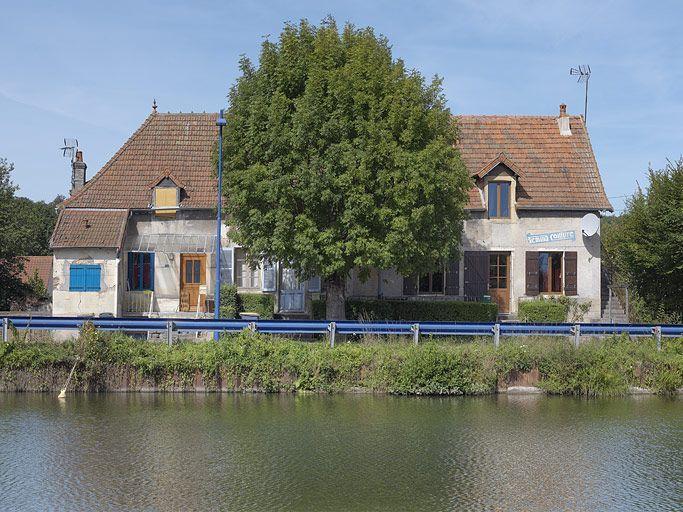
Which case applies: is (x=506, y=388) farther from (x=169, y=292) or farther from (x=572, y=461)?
(x=169, y=292)

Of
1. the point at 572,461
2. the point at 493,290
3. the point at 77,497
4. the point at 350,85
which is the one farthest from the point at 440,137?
the point at 77,497

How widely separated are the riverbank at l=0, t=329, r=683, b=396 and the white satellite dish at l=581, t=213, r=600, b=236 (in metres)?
10.6

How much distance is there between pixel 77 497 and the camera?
38.2 ft

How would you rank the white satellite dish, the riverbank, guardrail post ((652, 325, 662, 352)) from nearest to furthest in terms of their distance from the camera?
the riverbank, guardrail post ((652, 325, 662, 352)), the white satellite dish

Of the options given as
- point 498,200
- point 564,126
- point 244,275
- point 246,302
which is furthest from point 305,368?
point 564,126

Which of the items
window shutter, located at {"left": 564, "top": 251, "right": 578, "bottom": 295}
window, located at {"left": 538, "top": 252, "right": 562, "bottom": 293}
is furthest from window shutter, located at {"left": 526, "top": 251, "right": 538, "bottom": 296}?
window shutter, located at {"left": 564, "top": 251, "right": 578, "bottom": 295}

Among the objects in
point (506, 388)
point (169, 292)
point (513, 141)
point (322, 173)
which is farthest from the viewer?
point (513, 141)

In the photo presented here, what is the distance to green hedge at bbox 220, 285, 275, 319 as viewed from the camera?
29.0 m

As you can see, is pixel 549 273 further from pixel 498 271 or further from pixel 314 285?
pixel 314 285

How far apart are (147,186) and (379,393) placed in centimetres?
1529

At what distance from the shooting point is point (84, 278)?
29750mm

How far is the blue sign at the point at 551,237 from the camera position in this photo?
102ft

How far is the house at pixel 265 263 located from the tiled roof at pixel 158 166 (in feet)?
0.18

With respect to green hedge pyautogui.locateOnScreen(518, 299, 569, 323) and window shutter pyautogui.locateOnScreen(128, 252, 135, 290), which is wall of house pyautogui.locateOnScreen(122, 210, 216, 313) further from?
green hedge pyautogui.locateOnScreen(518, 299, 569, 323)
